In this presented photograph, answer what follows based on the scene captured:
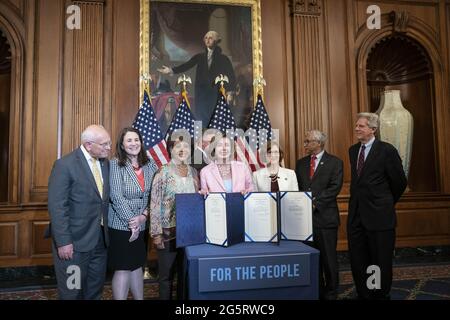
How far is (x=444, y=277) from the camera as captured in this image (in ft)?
13.9

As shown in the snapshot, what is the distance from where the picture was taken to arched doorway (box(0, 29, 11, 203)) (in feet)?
17.2

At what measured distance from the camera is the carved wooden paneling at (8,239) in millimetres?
4660

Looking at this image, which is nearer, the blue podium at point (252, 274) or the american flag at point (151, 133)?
the blue podium at point (252, 274)

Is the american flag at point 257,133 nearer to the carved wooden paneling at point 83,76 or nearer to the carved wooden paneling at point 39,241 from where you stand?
the carved wooden paneling at point 83,76

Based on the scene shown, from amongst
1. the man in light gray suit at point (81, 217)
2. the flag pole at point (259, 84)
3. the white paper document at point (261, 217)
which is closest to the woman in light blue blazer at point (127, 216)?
the man in light gray suit at point (81, 217)

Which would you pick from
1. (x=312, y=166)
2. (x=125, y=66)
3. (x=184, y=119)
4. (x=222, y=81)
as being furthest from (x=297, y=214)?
(x=125, y=66)

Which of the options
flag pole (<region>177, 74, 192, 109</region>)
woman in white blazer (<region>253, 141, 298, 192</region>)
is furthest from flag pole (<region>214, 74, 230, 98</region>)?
woman in white blazer (<region>253, 141, 298, 192</region>)

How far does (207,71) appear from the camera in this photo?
535cm

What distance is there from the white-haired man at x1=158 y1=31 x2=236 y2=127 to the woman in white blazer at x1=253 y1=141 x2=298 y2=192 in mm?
1929

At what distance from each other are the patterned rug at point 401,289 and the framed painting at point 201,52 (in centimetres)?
243

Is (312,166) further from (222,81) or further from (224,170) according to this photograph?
(222,81)

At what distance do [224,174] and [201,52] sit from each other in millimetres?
3081

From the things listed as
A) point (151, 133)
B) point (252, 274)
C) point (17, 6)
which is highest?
point (17, 6)

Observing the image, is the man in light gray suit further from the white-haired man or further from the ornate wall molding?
the ornate wall molding
